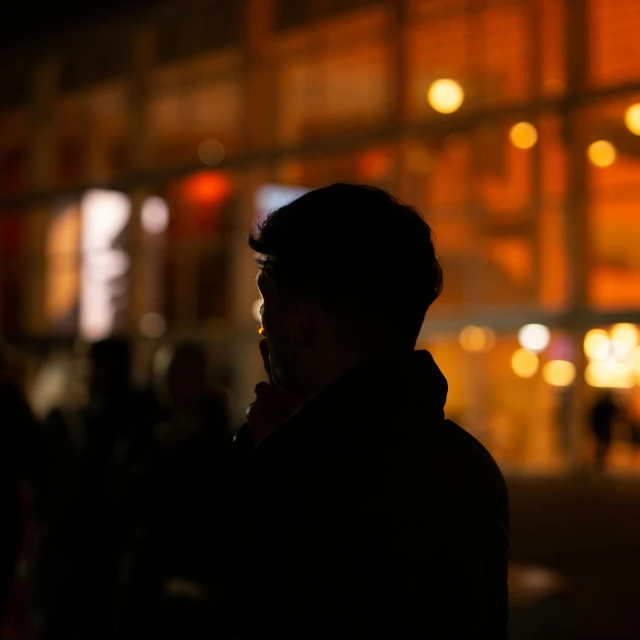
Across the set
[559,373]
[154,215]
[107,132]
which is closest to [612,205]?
[559,373]

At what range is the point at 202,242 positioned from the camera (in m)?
20.8

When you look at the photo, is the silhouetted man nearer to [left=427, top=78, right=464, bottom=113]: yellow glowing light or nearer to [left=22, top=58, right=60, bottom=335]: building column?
[left=427, top=78, right=464, bottom=113]: yellow glowing light

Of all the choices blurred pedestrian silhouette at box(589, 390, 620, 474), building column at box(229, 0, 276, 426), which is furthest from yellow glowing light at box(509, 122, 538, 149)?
building column at box(229, 0, 276, 426)

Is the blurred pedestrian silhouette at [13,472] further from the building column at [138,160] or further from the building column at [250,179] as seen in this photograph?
the building column at [138,160]

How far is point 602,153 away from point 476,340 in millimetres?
3685

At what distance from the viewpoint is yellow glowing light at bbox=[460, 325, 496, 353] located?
17650 millimetres

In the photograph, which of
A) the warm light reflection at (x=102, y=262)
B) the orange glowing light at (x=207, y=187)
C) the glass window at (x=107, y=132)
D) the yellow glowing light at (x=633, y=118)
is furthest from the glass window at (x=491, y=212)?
the glass window at (x=107, y=132)

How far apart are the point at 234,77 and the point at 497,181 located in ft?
18.9

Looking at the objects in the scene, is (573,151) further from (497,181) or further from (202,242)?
(202,242)

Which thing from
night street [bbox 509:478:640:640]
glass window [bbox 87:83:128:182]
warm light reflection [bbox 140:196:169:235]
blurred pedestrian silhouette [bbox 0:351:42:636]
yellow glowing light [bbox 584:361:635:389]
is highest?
glass window [bbox 87:83:128:182]

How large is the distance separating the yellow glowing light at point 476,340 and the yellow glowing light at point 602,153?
329 cm

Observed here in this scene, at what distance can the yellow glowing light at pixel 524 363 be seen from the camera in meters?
17.1

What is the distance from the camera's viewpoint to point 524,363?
17391 millimetres

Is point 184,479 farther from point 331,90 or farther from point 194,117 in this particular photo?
point 194,117
